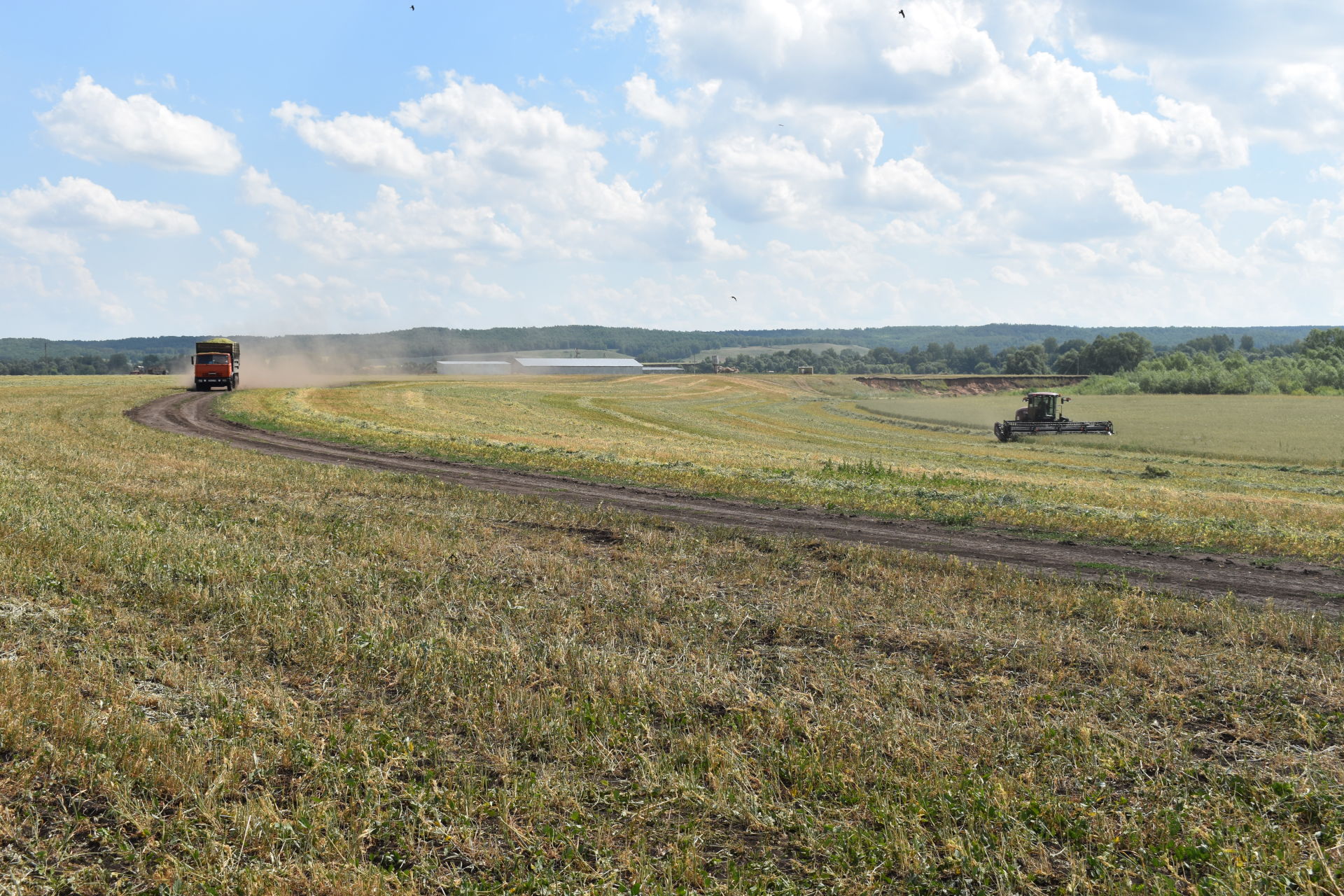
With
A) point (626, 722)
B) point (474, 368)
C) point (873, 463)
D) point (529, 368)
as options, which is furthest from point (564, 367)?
point (626, 722)

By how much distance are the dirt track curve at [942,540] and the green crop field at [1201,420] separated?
106 feet

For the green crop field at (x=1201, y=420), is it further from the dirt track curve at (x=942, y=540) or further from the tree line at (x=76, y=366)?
the tree line at (x=76, y=366)

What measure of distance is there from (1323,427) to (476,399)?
198 feet

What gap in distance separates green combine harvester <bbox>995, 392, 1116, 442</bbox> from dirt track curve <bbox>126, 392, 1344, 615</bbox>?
38.9 m

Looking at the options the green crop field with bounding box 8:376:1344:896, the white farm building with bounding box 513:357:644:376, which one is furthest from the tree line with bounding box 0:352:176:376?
the green crop field with bounding box 8:376:1344:896

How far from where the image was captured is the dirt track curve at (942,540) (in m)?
14.4

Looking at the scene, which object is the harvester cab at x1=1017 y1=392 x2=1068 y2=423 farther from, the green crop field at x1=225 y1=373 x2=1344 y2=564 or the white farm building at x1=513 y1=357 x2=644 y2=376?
the white farm building at x1=513 y1=357 x2=644 y2=376

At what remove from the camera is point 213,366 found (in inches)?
2650

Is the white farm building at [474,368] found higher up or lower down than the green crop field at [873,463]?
higher up

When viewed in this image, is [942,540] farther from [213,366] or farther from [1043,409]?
[213,366]

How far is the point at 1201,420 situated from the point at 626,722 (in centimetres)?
7128

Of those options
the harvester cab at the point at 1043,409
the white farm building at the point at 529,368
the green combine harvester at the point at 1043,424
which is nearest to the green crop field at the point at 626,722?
the green combine harvester at the point at 1043,424

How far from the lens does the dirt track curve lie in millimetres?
14445

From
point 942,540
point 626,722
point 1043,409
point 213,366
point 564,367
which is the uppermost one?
point 564,367
